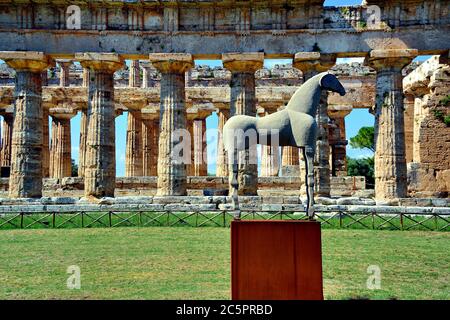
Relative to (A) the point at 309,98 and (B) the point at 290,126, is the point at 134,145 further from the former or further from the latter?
(A) the point at 309,98

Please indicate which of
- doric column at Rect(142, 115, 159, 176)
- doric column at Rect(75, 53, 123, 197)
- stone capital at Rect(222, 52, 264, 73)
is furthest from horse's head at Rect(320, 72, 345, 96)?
doric column at Rect(142, 115, 159, 176)

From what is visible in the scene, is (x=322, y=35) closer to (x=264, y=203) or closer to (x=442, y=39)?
(x=442, y=39)

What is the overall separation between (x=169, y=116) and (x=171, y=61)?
2393 mm

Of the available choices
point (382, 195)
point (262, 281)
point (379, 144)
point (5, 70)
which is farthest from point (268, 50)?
point (5, 70)

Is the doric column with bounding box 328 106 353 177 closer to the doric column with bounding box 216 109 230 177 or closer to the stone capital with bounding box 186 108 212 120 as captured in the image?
the doric column with bounding box 216 109 230 177

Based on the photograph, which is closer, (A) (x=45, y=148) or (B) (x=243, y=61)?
(B) (x=243, y=61)

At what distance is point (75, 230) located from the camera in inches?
647

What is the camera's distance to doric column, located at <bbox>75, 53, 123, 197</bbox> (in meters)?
21.8

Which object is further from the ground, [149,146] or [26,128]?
[26,128]

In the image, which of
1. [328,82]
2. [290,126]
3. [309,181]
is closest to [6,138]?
[290,126]

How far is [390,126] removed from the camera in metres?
21.1

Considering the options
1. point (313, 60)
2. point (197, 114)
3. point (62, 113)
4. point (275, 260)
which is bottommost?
point (275, 260)

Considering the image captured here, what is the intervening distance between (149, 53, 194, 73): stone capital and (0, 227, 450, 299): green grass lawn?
28.0 ft
